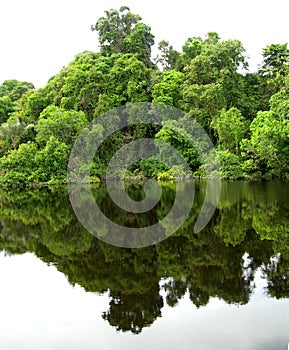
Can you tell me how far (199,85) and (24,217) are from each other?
2626 cm

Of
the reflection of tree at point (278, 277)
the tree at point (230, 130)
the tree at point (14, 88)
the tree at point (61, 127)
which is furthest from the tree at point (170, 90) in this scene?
the reflection of tree at point (278, 277)

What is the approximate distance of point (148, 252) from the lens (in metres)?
8.80

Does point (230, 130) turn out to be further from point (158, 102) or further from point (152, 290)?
point (152, 290)

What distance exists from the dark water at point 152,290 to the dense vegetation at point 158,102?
19.5 m

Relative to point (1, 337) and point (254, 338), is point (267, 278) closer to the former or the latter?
point (254, 338)

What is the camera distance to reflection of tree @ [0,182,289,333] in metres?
6.07

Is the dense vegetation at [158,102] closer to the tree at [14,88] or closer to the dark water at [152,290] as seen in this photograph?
the tree at [14,88]

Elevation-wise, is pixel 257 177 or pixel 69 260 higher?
pixel 257 177

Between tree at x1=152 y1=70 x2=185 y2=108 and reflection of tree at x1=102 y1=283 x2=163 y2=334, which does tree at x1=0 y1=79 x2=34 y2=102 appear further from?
reflection of tree at x1=102 y1=283 x2=163 y2=334

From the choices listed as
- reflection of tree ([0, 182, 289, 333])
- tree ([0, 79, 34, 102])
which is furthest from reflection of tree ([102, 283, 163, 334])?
tree ([0, 79, 34, 102])

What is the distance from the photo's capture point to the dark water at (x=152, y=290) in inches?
197

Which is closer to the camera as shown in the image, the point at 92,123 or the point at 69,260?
the point at 69,260

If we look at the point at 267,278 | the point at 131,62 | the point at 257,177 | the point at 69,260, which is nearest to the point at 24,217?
the point at 69,260

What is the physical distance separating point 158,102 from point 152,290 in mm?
32165
